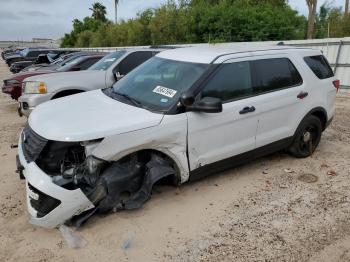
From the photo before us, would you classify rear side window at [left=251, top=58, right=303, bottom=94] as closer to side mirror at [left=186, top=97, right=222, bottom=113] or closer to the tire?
the tire

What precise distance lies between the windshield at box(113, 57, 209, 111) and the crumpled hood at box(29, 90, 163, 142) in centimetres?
23

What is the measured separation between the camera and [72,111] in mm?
3883

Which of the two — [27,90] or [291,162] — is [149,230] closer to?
[291,162]

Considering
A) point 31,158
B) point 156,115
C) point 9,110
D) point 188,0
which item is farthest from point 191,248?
point 188,0

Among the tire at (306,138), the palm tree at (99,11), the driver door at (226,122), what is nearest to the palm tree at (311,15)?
the tire at (306,138)

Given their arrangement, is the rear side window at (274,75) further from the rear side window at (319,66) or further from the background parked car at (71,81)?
the background parked car at (71,81)

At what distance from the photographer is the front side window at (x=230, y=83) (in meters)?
4.13

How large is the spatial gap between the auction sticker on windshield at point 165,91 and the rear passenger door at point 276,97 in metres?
1.16

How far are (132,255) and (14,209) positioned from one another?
65.3 inches

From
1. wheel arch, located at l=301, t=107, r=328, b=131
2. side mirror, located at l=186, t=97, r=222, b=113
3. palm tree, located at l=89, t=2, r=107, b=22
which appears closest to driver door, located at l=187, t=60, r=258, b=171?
side mirror, located at l=186, t=97, r=222, b=113

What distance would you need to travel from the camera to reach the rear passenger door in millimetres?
4570

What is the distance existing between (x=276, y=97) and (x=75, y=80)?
421 cm

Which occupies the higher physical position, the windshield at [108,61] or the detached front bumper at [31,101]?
the windshield at [108,61]

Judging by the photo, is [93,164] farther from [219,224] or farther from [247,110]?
[247,110]
